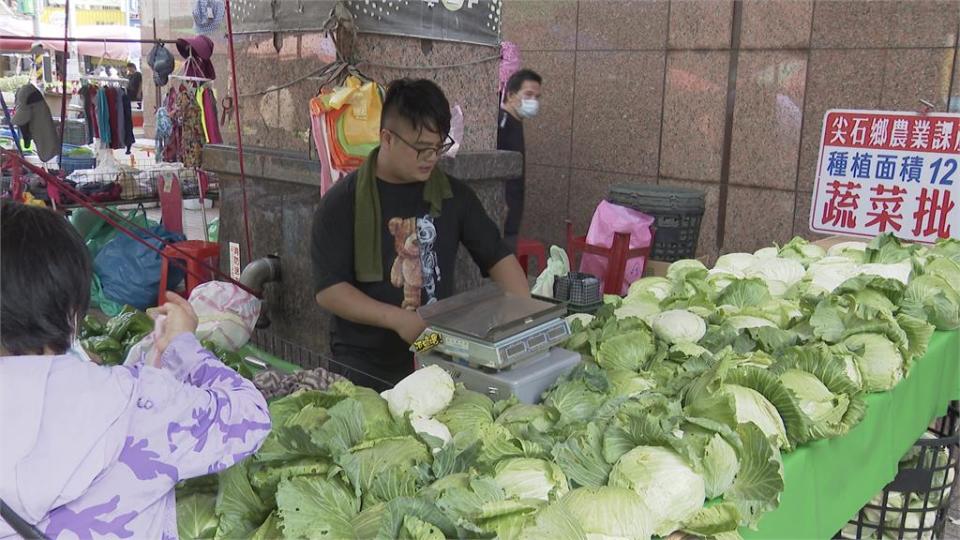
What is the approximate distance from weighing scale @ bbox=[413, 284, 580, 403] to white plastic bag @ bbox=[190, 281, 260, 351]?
155cm

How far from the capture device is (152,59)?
29.4 ft

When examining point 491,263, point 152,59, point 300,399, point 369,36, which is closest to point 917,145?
point 491,263

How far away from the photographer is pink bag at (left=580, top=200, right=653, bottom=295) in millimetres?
5387

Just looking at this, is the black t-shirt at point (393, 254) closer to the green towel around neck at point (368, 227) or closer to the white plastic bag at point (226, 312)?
the green towel around neck at point (368, 227)

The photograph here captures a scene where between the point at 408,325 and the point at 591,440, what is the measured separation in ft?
3.57

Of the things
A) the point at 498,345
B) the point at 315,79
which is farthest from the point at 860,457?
the point at 315,79

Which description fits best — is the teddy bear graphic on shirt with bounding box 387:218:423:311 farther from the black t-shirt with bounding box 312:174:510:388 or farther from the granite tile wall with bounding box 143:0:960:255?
the granite tile wall with bounding box 143:0:960:255

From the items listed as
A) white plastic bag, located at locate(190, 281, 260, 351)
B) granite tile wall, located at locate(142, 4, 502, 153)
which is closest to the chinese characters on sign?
granite tile wall, located at locate(142, 4, 502, 153)

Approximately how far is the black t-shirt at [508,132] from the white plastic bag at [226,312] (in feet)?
8.75

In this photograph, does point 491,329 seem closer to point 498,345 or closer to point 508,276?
point 498,345

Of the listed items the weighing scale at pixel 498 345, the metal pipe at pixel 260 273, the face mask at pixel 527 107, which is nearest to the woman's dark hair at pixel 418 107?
the weighing scale at pixel 498 345

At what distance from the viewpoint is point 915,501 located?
334 centimetres

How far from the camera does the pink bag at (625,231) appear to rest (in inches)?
212

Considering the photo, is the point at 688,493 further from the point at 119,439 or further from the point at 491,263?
the point at 491,263
